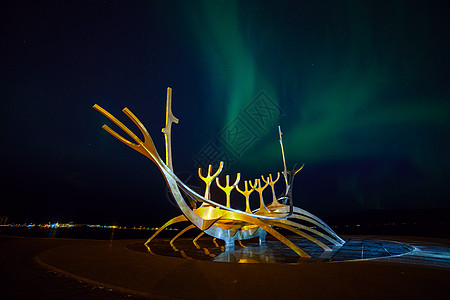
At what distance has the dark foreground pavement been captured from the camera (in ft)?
13.8

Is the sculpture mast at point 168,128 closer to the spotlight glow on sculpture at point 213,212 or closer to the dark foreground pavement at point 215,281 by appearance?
the spotlight glow on sculpture at point 213,212

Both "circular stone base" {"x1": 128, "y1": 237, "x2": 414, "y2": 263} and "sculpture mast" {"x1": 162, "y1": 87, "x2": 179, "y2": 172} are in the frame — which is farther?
"sculpture mast" {"x1": 162, "y1": 87, "x2": 179, "y2": 172}

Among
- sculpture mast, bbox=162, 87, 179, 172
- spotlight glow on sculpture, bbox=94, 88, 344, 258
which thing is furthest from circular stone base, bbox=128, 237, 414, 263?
sculpture mast, bbox=162, 87, 179, 172

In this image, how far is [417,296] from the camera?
4.09 meters

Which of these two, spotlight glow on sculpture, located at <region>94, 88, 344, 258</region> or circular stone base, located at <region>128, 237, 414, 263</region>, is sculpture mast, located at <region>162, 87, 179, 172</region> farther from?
circular stone base, located at <region>128, 237, 414, 263</region>

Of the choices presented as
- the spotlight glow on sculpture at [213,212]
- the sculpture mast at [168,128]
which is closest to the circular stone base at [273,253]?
the spotlight glow on sculpture at [213,212]

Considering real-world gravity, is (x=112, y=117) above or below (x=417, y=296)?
above

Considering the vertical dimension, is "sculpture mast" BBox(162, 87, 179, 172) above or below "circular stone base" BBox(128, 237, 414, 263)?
above

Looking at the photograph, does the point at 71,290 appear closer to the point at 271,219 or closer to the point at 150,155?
the point at 150,155

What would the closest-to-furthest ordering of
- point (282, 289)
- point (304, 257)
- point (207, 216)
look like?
point (282, 289), point (304, 257), point (207, 216)

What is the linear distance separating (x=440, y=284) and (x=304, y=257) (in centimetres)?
462

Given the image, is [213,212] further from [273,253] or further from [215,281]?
[215,281]

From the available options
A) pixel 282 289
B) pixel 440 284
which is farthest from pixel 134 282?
pixel 440 284

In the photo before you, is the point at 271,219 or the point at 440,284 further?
the point at 271,219
